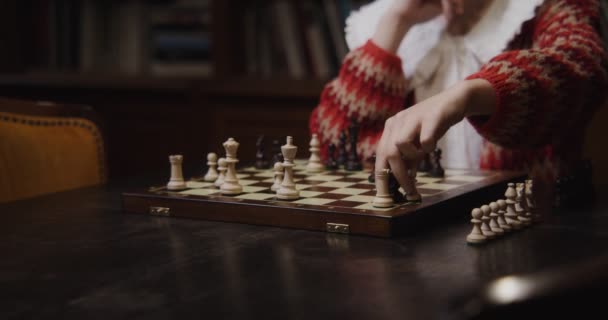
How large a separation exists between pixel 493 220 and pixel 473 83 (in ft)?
1.12

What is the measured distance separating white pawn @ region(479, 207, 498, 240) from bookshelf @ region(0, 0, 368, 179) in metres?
1.95

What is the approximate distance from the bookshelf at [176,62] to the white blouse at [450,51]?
1059 millimetres

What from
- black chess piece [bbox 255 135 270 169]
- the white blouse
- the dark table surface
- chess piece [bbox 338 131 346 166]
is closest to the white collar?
the white blouse

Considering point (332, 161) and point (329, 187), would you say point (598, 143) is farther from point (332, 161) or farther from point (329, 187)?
point (329, 187)

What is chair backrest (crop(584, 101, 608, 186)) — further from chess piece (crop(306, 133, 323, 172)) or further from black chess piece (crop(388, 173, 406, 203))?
black chess piece (crop(388, 173, 406, 203))

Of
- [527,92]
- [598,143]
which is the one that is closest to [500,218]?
[527,92]

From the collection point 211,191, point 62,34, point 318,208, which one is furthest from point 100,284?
point 62,34

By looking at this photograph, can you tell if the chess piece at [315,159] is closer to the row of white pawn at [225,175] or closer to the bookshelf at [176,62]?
the row of white pawn at [225,175]

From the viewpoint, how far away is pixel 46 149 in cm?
180

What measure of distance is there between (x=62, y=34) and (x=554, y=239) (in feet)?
10.4

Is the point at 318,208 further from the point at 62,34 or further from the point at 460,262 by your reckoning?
the point at 62,34

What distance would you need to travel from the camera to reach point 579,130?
1.67 m

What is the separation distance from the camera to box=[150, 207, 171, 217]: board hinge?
48.4 inches

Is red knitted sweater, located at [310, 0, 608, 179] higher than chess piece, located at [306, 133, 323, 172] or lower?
higher
